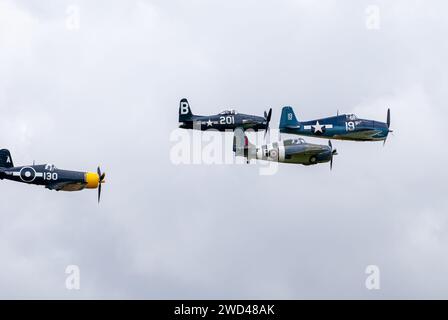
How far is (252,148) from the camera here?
155 m

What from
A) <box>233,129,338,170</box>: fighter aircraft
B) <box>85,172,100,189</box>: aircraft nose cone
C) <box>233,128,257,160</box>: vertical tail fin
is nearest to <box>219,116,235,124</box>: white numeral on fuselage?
<box>233,128,257,160</box>: vertical tail fin

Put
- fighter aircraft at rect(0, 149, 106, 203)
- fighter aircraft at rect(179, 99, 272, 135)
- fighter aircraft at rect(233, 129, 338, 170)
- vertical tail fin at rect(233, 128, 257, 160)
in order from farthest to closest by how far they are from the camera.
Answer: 1. fighter aircraft at rect(179, 99, 272, 135)
2. vertical tail fin at rect(233, 128, 257, 160)
3. fighter aircraft at rect(233, 129, 338, 170)
4. fighter aircraft at rect(0, 149, 106, 203)

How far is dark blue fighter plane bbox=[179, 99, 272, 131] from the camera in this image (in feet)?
536

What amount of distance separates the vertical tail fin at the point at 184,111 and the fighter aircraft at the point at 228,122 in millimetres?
369

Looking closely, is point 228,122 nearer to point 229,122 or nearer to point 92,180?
point 229,122

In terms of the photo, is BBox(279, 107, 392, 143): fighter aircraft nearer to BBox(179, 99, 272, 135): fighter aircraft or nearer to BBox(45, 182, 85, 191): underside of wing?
BBox(179, 99, 272, 135): fighter aircraft

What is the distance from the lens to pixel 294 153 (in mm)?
152000

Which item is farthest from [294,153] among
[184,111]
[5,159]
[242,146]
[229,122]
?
[5,159]

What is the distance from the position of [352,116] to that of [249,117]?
12.8 m

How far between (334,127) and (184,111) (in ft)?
62.9

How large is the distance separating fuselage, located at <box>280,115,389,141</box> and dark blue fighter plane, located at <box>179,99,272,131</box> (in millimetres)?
6577

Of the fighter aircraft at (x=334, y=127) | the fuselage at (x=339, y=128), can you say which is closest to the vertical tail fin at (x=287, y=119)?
the fighter aircraft at (x=334, y=127)
